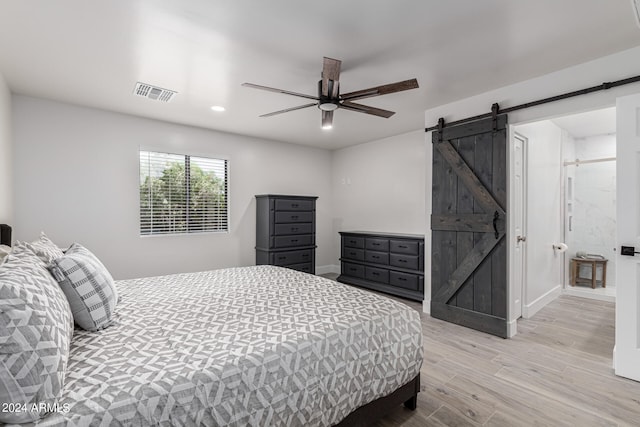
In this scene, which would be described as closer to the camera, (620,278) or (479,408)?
(479,408)

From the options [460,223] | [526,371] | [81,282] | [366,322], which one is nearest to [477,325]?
[526,371]

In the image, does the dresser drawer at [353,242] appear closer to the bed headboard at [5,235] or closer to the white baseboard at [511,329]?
the white baseboard at [511,329]

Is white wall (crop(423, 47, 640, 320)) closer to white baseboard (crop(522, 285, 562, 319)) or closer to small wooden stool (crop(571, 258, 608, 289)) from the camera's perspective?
white baseboard (crop(522, 285, 562, 319))

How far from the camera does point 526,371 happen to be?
2461mm

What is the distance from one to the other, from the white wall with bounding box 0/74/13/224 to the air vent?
1.13 metres

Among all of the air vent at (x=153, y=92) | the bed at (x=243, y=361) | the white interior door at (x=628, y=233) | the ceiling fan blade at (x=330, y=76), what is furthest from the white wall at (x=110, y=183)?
the white interior door at (x=628, y=233)

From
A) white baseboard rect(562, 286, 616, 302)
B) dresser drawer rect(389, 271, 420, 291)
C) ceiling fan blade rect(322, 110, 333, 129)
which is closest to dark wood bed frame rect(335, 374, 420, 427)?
ceiling fan blade rect(322, 110, 333, 129)

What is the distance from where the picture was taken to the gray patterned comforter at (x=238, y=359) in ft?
3.61

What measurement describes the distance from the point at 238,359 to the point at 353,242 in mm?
4151

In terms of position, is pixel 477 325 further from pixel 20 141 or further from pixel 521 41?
pixel 20 141

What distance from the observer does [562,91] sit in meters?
2.77

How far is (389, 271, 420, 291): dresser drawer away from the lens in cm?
438

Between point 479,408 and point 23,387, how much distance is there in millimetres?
2322

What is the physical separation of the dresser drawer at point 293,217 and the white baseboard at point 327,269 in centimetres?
135
